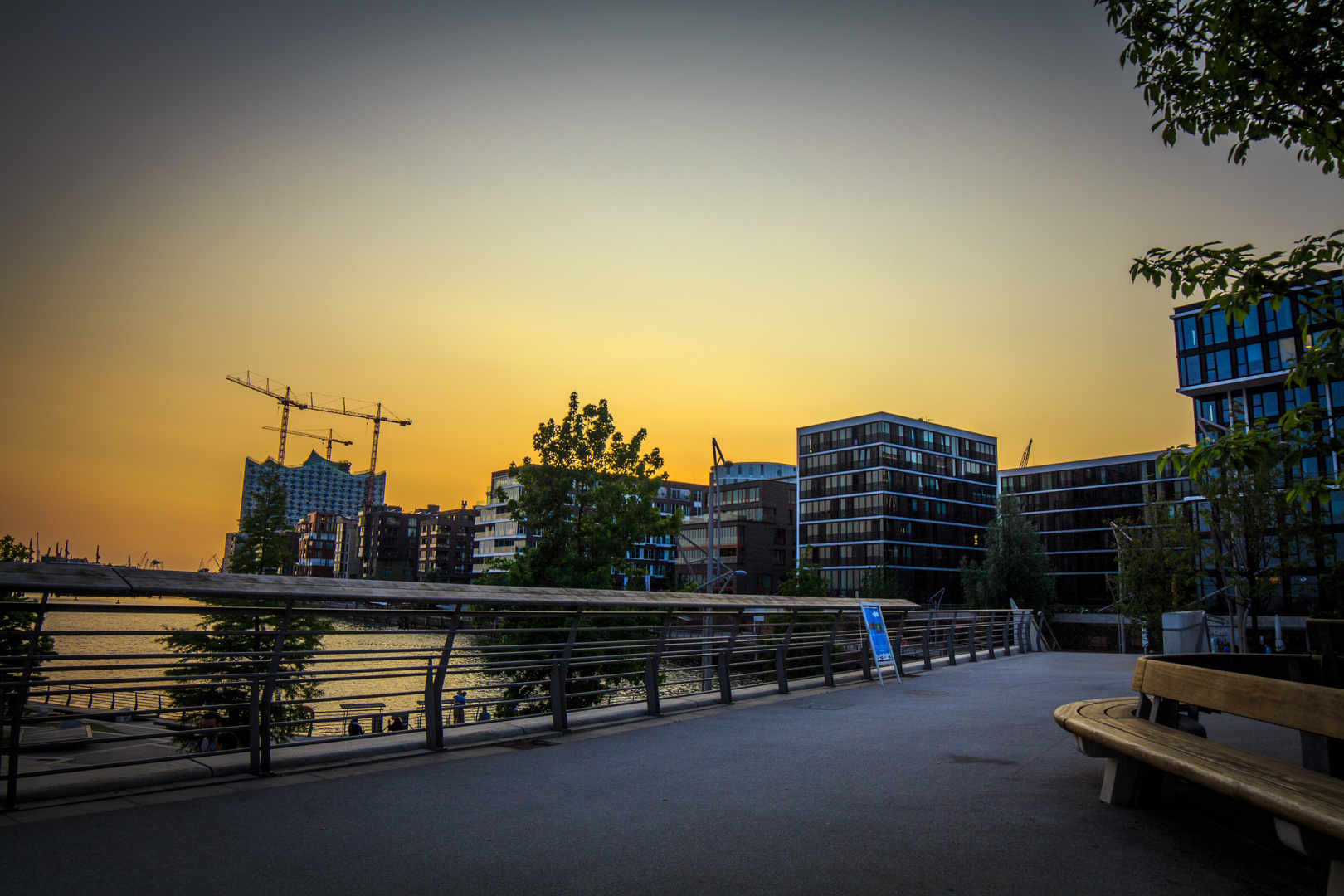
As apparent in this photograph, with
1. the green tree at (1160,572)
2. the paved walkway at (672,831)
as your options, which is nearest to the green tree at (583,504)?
the green tree at (1160,572)

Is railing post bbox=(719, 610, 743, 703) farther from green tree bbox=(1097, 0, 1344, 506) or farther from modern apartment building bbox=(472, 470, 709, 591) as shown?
modern apartment building bbox=(472, 470, 709, 591)

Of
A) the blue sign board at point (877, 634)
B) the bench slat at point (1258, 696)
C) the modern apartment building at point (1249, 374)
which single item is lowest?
the blue sign board at point (877, 634)

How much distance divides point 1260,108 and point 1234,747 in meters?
4.42

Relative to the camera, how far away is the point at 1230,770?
370 cm

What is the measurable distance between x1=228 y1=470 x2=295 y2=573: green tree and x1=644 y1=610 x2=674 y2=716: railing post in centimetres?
2465

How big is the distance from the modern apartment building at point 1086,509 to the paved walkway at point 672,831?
3284 inches

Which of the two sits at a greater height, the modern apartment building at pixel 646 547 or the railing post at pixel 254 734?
the modern apartment building at pixel 646 547

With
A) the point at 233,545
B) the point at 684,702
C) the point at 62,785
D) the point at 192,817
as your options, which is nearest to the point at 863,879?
the point at 192,817

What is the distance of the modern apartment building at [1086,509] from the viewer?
84869mm

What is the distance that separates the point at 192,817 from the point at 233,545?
32.7m

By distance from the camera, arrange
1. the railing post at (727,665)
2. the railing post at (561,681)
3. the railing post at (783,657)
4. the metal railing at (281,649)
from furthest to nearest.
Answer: the railing post at (783,657)
the railing post at (727,665)
the railing post at (561,681)
the metal railing at (281,649)

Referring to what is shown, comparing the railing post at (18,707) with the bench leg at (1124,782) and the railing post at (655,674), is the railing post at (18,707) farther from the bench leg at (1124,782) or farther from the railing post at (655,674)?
the bench leg at (1124,782)

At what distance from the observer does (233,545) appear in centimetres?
3444

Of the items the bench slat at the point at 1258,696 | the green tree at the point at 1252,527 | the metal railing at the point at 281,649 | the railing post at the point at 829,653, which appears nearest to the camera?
the bench slat at the point at 1258,696
